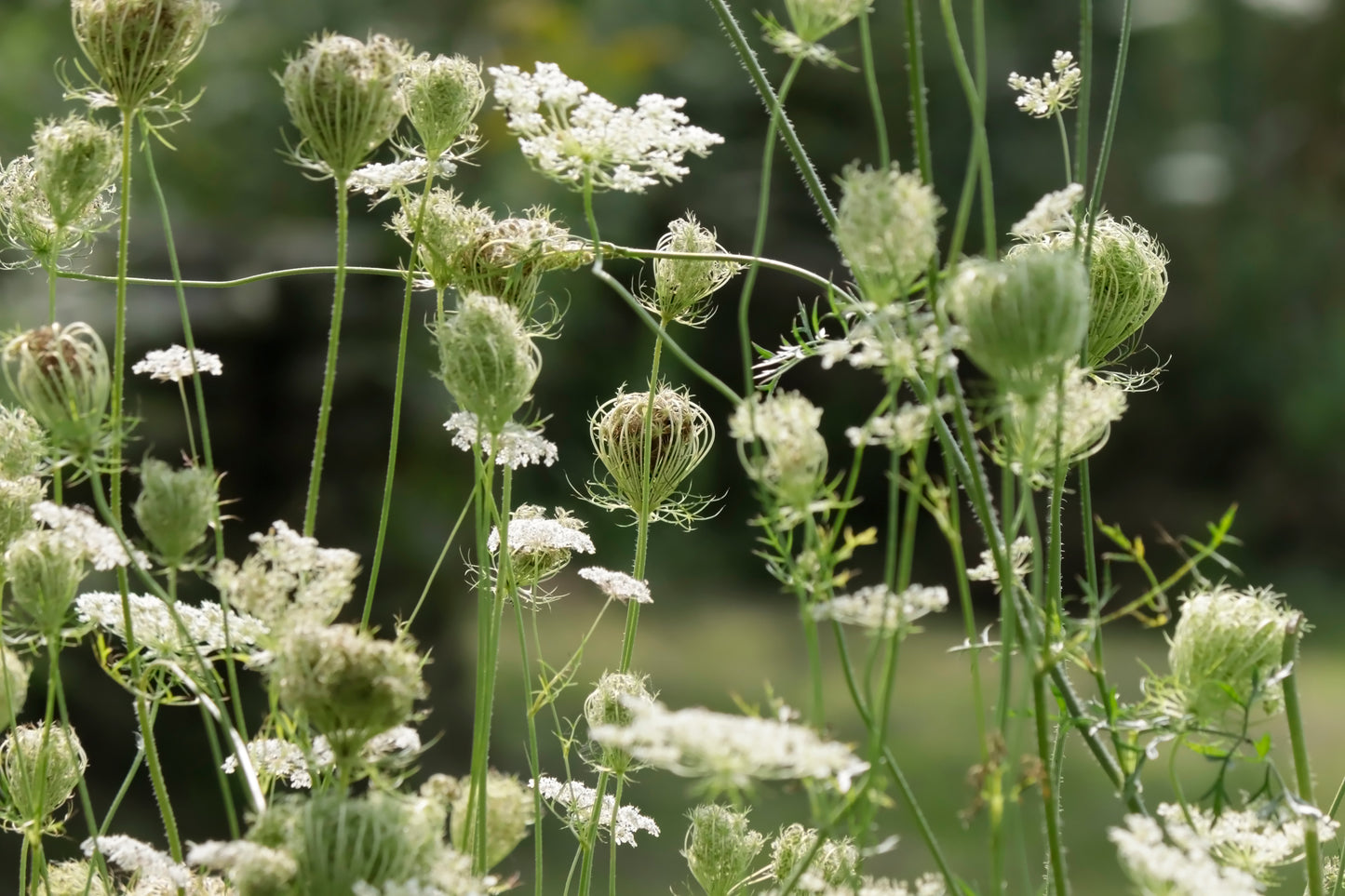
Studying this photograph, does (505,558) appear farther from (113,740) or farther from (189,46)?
(113,740)

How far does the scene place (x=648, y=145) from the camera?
477mm

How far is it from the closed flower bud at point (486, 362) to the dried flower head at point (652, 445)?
17 cm

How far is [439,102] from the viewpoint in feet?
1.90

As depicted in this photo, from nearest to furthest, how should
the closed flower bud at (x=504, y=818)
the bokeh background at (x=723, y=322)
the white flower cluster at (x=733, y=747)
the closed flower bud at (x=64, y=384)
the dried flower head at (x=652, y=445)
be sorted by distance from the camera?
the white flower cluster at (x=733, y=747)
the closed flower bud at (x=64, y=384)
the closed flower bud at (x=504, y=818)
the dried flower head at (x=652, y=445)
the bokeh background at (x=723, y=322)

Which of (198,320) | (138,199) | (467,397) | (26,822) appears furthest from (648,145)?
(138,199)

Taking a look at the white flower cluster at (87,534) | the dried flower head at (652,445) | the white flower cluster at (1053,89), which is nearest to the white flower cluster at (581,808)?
the dried flower head at (652,445)

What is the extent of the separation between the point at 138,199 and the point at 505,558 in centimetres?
293

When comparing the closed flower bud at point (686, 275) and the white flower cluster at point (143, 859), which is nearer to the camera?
the white flower cluster at point (143, 859)

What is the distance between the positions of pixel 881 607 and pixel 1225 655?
0.18 meters

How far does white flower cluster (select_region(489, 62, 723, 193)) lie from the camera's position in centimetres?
47

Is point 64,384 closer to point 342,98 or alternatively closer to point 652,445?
point 342,98

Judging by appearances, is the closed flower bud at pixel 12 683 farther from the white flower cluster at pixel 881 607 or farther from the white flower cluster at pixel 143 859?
the white flower cluster at pixel 881 607

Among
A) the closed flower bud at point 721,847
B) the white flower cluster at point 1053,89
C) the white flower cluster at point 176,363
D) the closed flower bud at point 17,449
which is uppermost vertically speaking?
the white flower cluster at point 1053,89

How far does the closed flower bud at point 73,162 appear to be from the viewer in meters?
0.54
